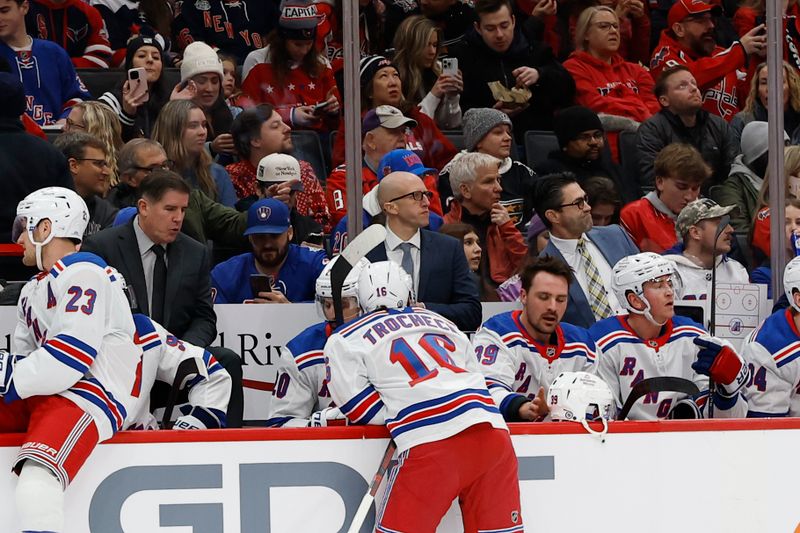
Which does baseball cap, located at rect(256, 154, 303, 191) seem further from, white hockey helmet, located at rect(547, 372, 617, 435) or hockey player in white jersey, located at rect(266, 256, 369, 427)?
white hockey helmet, located at rect(547, 372, 617, 435)

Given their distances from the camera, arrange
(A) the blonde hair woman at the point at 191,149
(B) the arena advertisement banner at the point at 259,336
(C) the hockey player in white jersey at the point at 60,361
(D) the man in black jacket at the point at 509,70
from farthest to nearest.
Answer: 1. (D) the man in black jacket at the point at 509,70
2. (A) the blonde hair woman at the point at 191,149
3. (B) the arena advertisement banner at the point at 259,336
4. (C) the hockey player in white jersey at the point at 60,361

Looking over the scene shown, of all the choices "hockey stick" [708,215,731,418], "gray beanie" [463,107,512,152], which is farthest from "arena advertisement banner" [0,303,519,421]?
"hockey stick" [708,215,731,418]

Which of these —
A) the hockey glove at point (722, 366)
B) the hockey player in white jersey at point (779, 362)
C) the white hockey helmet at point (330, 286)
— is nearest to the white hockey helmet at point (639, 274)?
the hockey glove at point (722, 366)

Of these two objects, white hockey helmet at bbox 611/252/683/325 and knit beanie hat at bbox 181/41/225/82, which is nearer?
white hockey helmet at bbox 611/252/683/325

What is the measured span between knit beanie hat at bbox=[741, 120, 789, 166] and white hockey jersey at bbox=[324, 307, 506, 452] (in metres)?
2.29

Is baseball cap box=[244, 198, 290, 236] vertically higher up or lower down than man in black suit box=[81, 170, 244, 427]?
higher up

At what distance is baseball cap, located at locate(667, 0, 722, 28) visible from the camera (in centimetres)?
672

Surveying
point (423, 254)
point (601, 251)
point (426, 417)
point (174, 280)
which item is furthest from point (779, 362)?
point (174, 280)

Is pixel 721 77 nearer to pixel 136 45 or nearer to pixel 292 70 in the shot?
pixel 292 70

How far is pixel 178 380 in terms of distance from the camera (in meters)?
3.85

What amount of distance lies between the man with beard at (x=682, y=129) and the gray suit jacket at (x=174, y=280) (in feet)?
6.83

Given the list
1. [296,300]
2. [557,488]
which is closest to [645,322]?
[557,488]

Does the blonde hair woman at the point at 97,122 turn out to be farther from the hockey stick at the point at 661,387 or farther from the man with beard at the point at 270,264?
the hockey stick at the point at 661,387

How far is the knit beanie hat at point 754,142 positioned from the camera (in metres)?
5.39
